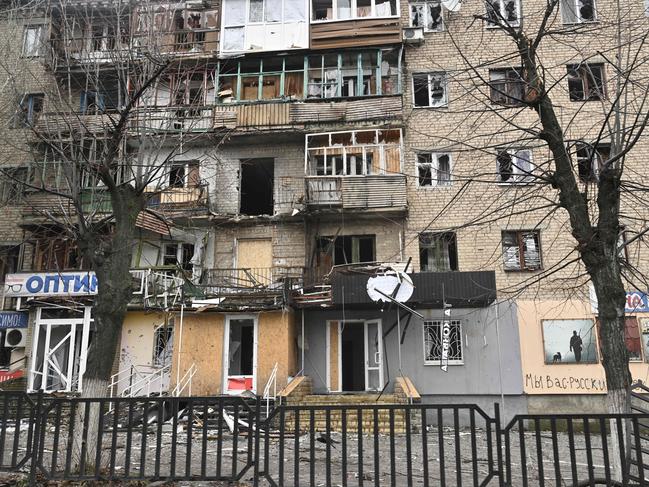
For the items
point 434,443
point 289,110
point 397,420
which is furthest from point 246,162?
point 434,443

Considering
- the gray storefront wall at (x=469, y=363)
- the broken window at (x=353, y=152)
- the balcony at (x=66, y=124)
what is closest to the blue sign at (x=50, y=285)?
the balcony at (x=66, y=124)

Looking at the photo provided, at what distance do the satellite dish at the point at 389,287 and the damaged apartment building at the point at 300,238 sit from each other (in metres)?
0.05

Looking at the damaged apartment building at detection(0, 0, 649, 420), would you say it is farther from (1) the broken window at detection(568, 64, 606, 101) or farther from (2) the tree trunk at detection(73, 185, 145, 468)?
(2) the tree trunk at detection(73, 185, 145, 468)

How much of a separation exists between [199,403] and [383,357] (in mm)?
12506

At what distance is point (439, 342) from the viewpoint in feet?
60.1

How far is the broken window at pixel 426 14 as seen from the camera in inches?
847

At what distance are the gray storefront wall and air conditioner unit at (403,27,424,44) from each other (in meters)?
11.0

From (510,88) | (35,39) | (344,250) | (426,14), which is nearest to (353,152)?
(344,250)

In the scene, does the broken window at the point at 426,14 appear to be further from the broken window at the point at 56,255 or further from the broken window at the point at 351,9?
the broken window at the point at 56,255

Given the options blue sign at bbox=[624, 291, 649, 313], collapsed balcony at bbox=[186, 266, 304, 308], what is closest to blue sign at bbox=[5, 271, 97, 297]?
collapsed balcony at bbox=[186, 266, 304, 308]

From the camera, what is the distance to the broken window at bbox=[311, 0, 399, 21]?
21.3m

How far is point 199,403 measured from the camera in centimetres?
682

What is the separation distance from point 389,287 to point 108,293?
996cm

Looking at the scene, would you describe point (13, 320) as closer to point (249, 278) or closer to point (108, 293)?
point (249, 278)
